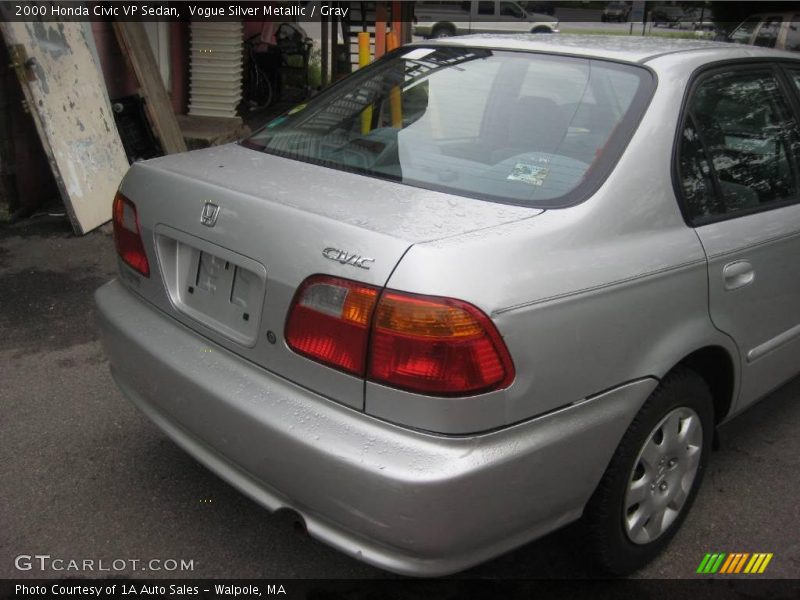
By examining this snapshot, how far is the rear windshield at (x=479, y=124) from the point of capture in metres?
2.42

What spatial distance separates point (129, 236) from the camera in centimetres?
275

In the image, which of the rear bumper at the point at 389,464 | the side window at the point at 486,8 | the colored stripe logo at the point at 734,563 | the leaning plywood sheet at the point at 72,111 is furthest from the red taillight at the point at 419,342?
the side window at the point at 486,8

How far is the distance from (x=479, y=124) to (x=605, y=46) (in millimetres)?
585

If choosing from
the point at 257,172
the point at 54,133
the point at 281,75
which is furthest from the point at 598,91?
the point at 281,75

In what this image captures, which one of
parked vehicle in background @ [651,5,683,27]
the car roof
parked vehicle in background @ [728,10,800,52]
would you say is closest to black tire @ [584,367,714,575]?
the car roof

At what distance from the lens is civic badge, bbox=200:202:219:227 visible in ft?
7.77

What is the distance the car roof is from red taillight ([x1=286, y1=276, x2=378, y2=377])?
137 centimetres

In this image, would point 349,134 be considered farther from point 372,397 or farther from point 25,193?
point 25,193

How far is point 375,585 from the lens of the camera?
257cm

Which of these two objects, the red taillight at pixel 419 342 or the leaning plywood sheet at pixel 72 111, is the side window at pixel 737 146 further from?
the leaning plywood sheet at pixel 72 111

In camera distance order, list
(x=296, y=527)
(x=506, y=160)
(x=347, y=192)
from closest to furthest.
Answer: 1. (x=296, y=527)
2. (x=347, y=192)
3. (x=506, y=160)

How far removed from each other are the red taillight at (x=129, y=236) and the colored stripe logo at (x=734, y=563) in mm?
2119

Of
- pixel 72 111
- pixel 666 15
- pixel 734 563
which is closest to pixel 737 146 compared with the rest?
pixel 734 563

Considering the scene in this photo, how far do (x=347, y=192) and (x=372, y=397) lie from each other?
2.20 ft
